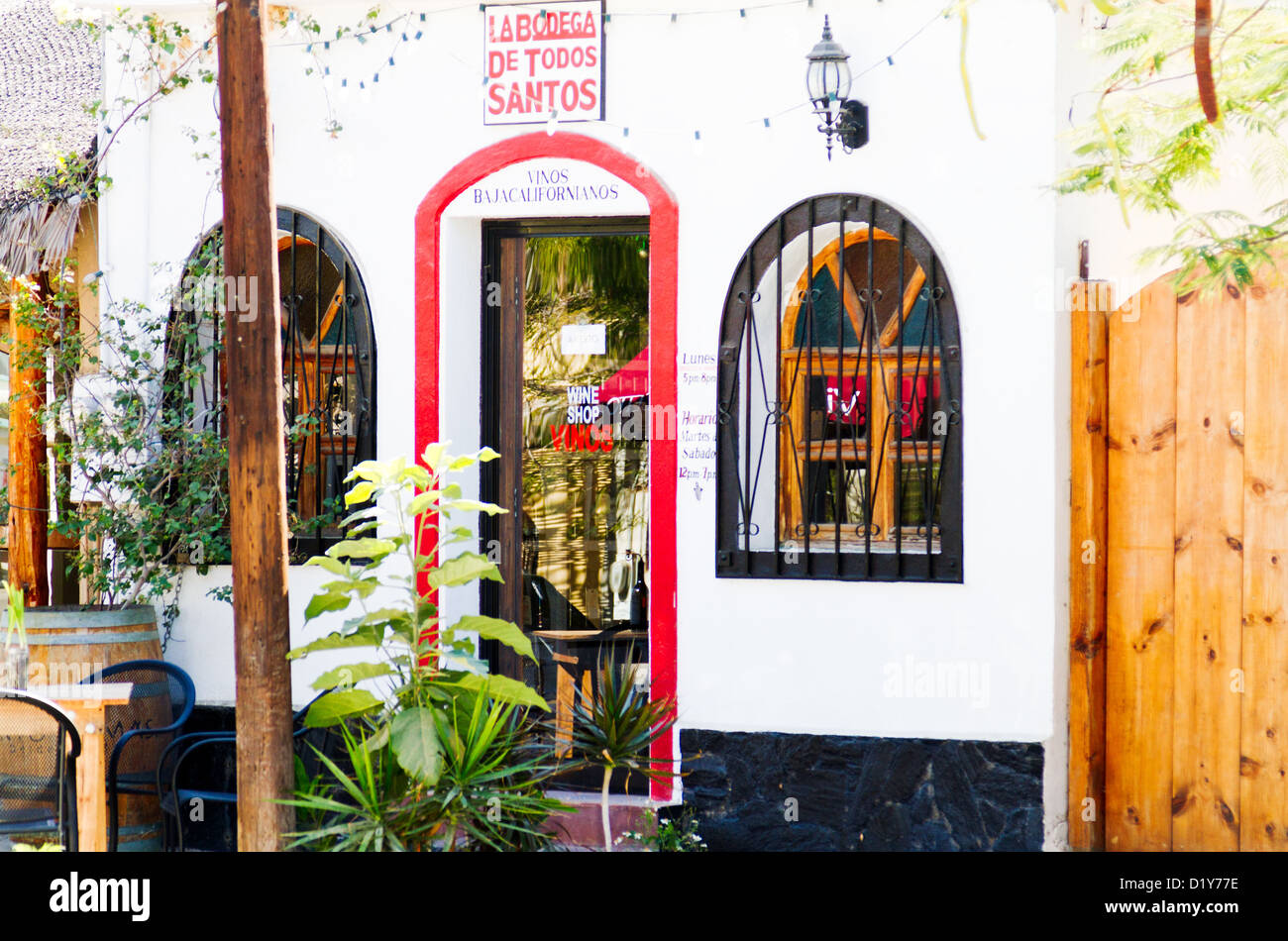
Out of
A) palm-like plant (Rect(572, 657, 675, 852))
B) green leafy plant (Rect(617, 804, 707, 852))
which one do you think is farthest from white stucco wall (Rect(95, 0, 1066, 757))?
palm-like plant (Rect(572, 657, 675, 852))

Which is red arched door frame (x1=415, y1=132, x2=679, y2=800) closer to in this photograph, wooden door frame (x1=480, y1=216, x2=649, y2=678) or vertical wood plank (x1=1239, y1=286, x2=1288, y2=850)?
wooden door frame (x1=480, y1=216, x2=649, y2=678)

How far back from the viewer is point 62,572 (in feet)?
25.6

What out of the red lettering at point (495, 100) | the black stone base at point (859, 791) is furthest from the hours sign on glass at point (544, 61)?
the black stone base at point (859, 791)

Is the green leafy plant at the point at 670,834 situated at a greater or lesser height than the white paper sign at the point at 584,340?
lesser

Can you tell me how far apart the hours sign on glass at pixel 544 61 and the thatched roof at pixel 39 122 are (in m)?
2.10

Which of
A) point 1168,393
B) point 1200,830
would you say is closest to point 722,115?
point 1168,393

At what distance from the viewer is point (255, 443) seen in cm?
440

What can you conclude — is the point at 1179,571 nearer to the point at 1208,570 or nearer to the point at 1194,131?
the point at 1208,570

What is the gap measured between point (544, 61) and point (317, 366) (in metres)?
1.76

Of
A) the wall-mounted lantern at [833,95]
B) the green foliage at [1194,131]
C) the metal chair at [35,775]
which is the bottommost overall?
the metal chair at [35,775]

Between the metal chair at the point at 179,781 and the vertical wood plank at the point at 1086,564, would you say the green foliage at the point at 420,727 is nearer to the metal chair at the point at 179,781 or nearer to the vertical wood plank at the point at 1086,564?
the metal chair at the point at 179,781

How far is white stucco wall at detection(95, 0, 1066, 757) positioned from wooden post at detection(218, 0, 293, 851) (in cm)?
180

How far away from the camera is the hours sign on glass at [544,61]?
6.00 meters
